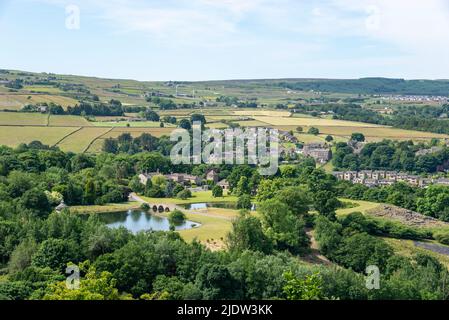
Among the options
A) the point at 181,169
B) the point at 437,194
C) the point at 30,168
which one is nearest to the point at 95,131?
the point at 181,169

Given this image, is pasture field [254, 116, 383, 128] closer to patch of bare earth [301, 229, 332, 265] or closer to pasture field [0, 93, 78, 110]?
pasture field [0, 93, 78, 110]

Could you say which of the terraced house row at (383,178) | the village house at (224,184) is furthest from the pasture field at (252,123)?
the village house at (224,184)

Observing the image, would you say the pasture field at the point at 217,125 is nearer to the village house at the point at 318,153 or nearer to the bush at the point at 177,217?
the village house at the point at 318,153

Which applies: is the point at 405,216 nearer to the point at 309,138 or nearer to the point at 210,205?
the point at 210,205

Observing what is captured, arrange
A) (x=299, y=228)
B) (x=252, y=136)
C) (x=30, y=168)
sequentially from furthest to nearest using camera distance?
1. (x=252, y=136)
2. (x=30, y=168)
3. (x=299, y=228)

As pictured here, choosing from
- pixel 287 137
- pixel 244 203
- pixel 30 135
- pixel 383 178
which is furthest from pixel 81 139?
pixel 383 178

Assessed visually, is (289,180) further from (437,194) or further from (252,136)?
(252,136)

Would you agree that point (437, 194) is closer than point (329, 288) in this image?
No
